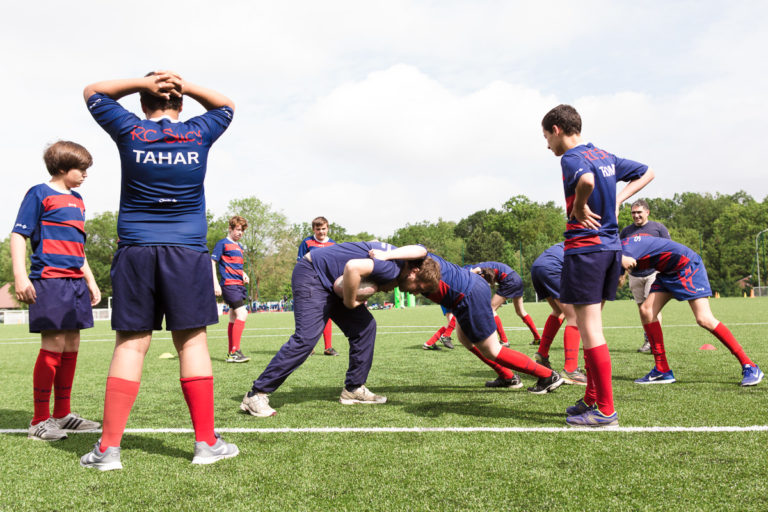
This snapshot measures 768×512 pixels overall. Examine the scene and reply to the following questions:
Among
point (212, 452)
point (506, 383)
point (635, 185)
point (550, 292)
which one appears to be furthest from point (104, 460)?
point (550, 292)

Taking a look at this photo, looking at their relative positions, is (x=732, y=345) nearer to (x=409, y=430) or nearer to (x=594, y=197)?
(x=594, y=197)

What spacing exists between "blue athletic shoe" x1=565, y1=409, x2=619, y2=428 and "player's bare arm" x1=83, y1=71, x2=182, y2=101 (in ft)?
11.1

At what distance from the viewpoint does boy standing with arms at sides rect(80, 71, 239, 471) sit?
119 inches

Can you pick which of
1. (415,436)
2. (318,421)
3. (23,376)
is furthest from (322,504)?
(23,376)

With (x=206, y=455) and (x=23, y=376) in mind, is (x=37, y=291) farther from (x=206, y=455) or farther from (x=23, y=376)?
(x=23, y=376)

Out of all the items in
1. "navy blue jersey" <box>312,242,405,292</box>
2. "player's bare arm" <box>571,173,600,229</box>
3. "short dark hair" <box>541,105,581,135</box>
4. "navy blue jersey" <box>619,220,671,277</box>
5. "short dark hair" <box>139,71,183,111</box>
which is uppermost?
"short dark hair" <box>541,105,581,135</box>

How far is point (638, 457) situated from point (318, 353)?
669cm

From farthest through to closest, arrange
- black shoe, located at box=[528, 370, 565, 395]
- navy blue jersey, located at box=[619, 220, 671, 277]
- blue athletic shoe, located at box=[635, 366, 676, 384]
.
A: 1. navy blue jersey, located at box=[619, 220, 671, 277]
2. blue athletic shoe, located at box=[635, 366, 676, 384]
3. black shoe, located at box=[528, 370, 565, 395]

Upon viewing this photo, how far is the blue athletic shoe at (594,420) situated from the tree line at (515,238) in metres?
51.5

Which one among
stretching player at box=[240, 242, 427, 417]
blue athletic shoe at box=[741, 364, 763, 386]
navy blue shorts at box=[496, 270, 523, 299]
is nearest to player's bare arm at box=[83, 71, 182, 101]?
stretching player at box=[240, 242, 427, 417]

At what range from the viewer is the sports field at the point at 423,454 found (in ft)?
8.09

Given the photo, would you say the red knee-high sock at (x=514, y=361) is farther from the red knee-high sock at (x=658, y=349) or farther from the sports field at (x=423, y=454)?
the red knee-high sock at (x=658, y=349)

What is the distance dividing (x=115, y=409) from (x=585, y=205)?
3.19 m

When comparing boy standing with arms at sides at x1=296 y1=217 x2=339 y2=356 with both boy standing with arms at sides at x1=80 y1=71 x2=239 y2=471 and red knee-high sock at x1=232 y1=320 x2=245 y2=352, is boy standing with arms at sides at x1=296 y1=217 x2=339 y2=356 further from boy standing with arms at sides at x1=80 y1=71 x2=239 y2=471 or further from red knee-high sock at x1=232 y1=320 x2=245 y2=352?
boy standing with arms at sides at x1=80 y1=71 x2=239 y2=471
